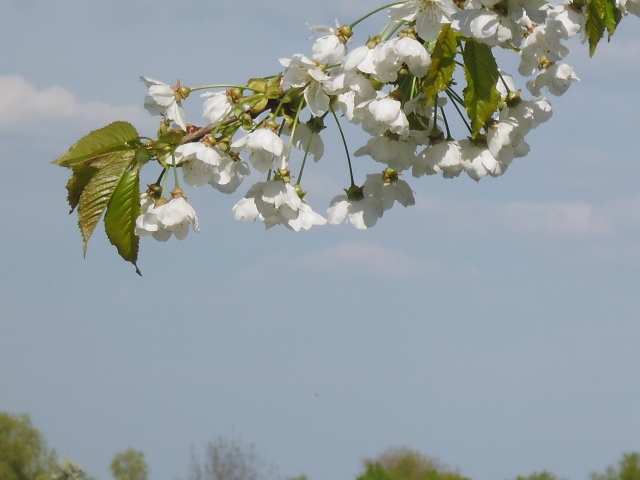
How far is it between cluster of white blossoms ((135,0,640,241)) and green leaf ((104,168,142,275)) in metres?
0.02

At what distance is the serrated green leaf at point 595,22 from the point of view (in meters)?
1.68

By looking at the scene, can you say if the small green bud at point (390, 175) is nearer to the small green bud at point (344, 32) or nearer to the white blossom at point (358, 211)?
the white blossom at point (358, 211)

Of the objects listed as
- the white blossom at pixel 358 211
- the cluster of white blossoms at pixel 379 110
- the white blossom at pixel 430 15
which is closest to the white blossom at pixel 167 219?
the cluster of white blossoms at pixel 379 110

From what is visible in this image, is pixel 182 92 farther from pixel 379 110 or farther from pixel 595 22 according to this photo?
pixel 595 22

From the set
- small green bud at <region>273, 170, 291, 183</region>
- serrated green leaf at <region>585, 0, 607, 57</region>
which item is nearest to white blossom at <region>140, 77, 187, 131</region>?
small green bud at <region>273, 170, 291, 183</region>

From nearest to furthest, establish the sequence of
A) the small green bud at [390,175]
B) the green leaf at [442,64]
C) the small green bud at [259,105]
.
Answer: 1. the green leaf at [442,64]
2. the small green bud at [259,105]
3. the small green bud at [390,175]

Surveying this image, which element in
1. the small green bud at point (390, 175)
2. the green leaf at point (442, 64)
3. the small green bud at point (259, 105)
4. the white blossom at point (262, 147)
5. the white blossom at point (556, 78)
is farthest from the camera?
the white blossom at point (556, 78)

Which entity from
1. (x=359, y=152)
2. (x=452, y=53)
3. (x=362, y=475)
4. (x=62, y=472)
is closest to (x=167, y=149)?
(x=359, y=152)

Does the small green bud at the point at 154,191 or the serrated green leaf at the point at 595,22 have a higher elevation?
the serrated green leaf at the point at 595,22

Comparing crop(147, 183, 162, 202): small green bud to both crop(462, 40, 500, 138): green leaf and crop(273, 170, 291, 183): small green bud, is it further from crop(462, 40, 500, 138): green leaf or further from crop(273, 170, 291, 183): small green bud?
crop(462, 40, 500, 138): green leaf

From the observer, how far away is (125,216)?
5.55ft

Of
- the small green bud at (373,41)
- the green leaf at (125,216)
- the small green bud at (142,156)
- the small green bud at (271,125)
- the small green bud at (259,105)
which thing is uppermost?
the small green bud at (373,41)

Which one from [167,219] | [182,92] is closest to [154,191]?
[167,219]

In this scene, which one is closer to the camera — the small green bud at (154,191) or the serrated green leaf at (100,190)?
the serrated green leaf at (100,190)
